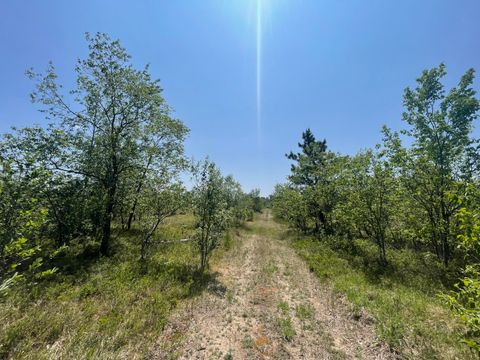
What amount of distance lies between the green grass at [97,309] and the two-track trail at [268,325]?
0.89 meters

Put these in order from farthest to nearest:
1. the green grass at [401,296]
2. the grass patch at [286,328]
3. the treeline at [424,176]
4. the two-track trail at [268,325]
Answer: the treeline at [424,176] < the grass patch at [286,328] < the two-track trail at [268,325] < the green grass at [401,296]

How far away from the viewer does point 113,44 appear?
43.9 feet

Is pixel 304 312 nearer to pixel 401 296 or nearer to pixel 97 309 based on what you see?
pixel 401 296

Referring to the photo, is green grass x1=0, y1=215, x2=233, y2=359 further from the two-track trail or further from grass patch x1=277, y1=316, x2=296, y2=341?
grass patch x1=277, y1=316, x2=296, y2=341

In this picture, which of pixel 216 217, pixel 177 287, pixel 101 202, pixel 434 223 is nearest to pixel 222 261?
pixel 216 217

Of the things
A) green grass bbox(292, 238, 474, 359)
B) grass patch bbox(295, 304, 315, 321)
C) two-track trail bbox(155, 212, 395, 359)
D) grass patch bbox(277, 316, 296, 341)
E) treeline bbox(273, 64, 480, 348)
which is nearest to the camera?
green grass bbox(292, 238, 474, 359)

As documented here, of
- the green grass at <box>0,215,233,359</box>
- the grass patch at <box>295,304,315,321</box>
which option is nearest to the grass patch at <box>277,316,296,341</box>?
the grass patch at <box>295,304,315,321</box>

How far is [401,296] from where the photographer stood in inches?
326

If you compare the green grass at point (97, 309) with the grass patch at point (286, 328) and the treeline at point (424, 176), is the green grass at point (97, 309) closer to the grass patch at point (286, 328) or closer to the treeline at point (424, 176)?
the grass patch at point (286, 328)

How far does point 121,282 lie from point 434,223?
16.8 m

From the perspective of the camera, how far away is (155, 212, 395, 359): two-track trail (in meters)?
5.99

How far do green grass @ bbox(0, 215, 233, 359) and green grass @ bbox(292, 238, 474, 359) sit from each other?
7159mm

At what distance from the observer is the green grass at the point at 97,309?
536 cm

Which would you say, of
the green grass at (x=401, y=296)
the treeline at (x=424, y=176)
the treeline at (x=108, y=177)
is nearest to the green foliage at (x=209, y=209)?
the treeline at (x=108, y=177)
